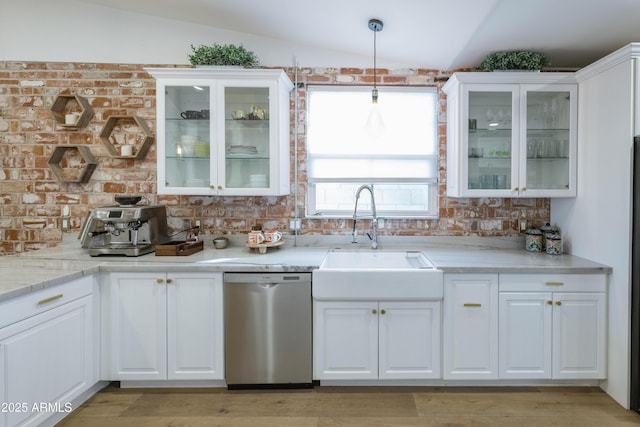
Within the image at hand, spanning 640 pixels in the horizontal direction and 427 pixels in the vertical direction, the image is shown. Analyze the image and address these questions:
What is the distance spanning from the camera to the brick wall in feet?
9.91

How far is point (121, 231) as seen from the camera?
8.66 feet

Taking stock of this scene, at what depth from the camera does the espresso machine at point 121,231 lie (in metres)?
2.57

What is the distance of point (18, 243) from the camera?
3078 mm

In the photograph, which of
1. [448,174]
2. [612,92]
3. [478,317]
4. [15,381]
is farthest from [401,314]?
[15,381]

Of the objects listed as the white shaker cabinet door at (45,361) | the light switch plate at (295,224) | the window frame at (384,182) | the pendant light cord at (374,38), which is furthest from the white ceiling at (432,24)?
the white shaker cabinet door at (45,361)

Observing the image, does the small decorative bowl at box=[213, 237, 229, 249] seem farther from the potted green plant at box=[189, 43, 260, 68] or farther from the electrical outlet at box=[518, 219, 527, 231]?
the electrical outlet at box=[518, 219, 527, 231]

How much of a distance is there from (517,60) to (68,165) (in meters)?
3.62

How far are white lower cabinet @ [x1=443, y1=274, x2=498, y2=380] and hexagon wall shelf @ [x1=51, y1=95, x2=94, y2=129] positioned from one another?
303 cm

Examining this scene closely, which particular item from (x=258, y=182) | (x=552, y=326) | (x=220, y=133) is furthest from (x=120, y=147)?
(x=552, y=326)

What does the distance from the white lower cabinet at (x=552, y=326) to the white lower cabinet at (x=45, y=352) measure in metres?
2.61

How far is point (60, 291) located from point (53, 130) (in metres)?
1.68

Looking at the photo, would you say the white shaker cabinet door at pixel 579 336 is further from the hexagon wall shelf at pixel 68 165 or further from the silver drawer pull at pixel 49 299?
the hexagon wall shelf at pixel 68 165

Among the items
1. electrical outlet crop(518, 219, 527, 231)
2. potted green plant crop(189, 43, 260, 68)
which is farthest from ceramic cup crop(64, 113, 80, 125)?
electrical outlet crop(518, 219, 527, 231)

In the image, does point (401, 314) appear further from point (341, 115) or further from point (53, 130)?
point (53, 130)
